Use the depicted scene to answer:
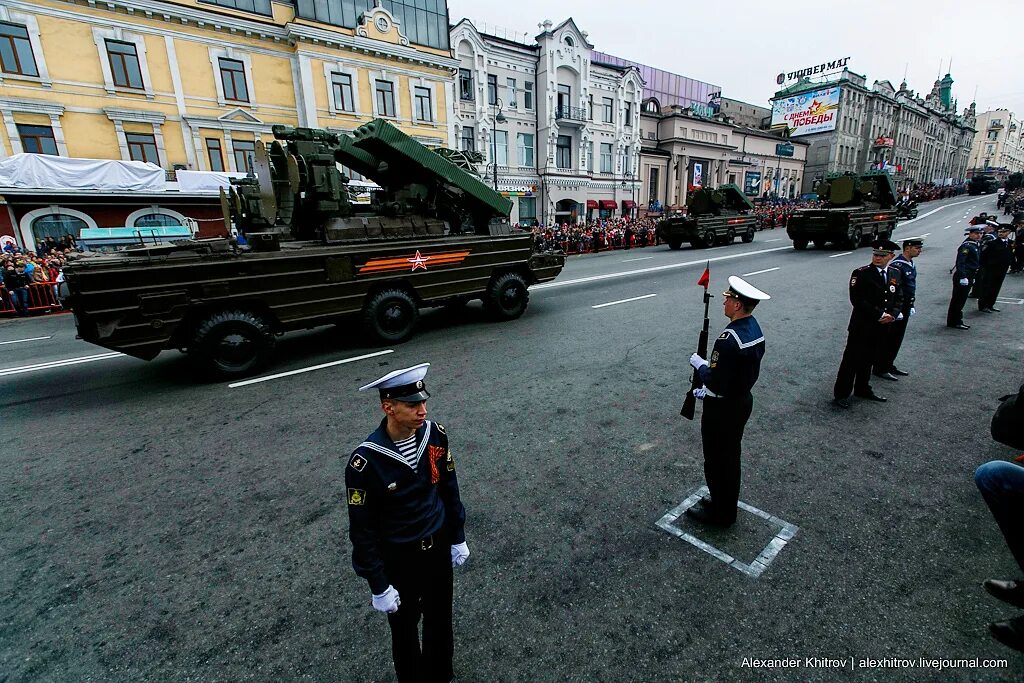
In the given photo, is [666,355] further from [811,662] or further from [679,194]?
[679,194]

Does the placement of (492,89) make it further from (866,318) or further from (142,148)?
(866,318)

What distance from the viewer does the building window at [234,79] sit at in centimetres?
2412

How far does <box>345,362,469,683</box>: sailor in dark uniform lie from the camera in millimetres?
2104

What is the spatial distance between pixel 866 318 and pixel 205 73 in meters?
29.3

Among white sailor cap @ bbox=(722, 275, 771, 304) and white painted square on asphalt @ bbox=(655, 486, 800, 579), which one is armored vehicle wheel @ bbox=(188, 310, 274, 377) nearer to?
white painted square on asphalt @ bbox=(655, 486, 800, 579)

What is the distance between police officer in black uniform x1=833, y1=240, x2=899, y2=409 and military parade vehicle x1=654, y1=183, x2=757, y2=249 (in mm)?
19255

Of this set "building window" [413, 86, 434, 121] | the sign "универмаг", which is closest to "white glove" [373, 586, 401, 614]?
"building window" [413, 86, 434, 121]

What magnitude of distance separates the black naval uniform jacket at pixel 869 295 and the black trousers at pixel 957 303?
4.49 m

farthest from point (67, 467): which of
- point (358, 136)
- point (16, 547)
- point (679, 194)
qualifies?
point (679, 194)

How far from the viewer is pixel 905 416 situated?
17.6 ft

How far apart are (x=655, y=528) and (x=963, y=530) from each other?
7.23ft

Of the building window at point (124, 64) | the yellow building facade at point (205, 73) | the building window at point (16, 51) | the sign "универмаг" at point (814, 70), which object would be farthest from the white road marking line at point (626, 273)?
the sign "универмаг" at point (814, 70)

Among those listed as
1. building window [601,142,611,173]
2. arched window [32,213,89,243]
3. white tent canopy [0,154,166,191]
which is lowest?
arched window [32,213,89,243]

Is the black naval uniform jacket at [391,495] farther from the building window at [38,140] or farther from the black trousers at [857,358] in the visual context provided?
the building window at [38,140]
